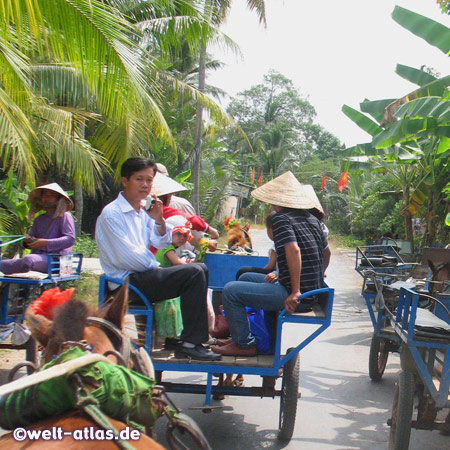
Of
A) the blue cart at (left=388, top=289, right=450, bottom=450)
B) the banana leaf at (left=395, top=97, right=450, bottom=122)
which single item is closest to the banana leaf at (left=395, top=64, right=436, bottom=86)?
the banana leaf at (left=395, top=97, right=450, bottom=122)

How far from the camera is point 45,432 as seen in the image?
1586 mm

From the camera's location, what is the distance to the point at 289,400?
406cm

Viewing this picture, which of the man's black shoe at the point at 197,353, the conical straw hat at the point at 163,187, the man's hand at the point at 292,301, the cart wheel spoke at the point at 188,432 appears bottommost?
the man's black shoe at the point at 197,353

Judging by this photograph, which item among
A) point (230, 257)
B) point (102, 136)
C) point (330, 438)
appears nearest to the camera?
point (330, 438)

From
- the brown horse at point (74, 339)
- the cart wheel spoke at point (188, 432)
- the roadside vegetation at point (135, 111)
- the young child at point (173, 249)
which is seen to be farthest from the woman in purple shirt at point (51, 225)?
the cart wheel spoke at point (188, 432)

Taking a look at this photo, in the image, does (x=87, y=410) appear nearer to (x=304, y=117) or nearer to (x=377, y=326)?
(x=377, y=326)

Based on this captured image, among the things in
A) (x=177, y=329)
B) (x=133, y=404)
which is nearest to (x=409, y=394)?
(x=177, y=329)

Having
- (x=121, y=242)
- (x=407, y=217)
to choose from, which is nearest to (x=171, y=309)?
(x=121, y=242)

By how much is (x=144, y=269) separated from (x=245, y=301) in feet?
2.59

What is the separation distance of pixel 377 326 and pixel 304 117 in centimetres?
5299

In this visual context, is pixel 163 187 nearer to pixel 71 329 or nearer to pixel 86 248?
pixel 71 329

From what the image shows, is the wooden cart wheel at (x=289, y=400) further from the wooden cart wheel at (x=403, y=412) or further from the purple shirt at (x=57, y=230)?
the purple shirt at (x=57, y=230)

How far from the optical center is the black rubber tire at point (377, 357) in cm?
578

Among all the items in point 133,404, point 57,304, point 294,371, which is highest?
point 57,304
